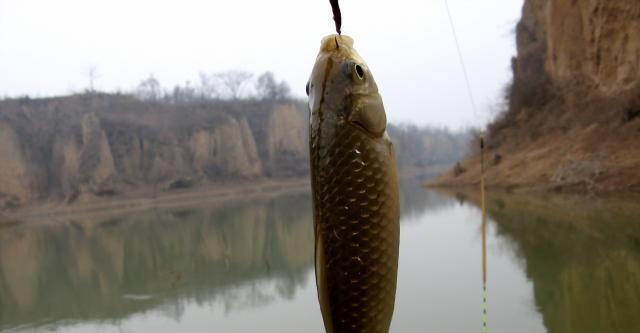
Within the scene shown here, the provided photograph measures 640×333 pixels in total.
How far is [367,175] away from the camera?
2.82ft

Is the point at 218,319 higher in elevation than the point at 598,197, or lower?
lower

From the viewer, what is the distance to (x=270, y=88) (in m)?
56.3

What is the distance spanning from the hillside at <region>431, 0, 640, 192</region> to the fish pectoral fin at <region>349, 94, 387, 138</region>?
523 inches

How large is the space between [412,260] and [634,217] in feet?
13.3

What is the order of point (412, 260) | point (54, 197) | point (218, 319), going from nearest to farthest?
1. point (218, 319)
2. point (412, 260)
3. point (54, 197)

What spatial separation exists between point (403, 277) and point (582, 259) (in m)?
2.34

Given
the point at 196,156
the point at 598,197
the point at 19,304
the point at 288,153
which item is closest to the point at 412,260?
the point at 598,197

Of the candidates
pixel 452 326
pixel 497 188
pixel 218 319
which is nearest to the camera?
pixel 452 326

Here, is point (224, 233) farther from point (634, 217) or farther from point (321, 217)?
point (321, 217)

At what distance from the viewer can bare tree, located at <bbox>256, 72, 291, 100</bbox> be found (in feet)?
182

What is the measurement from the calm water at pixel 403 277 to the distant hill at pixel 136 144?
23674 millimetres

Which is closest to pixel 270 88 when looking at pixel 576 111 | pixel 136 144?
pixel 136 144

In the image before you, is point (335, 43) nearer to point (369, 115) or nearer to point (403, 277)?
point (369, 115)

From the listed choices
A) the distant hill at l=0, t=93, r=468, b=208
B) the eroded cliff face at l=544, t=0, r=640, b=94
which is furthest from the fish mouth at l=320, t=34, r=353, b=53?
the distant hill at l=0, t=93, r=468, b=208
